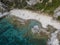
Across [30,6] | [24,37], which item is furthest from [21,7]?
[24,37]

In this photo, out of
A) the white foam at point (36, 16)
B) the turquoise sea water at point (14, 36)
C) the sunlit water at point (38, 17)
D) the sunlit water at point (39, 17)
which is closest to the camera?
the turquoise sea water at point (14, 36)

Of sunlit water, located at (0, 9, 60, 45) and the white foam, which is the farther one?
the white foam

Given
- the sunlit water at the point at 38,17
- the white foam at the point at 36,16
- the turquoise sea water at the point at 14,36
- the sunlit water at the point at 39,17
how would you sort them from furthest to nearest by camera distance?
the white foam at the point at 36,16 → the sunlit water at the point at 39,17 → the sunlit water at the point at 38,17 → the turquoise sea water at the point at 14,36

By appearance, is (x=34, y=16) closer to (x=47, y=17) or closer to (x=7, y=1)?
(x=47, y=17)

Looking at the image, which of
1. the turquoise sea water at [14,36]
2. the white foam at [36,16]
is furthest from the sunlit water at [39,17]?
the turquoise sea water at [14,36]

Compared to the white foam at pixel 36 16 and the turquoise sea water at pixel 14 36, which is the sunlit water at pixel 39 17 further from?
the turquoise sea water at pixel 14 36

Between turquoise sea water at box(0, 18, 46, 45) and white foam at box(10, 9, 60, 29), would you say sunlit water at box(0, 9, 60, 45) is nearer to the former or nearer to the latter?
white foam at box(10, 9, 60, 29)

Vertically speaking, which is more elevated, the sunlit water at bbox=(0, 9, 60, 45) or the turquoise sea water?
the sunlit water at bbox=(0, 9, 60, 45)

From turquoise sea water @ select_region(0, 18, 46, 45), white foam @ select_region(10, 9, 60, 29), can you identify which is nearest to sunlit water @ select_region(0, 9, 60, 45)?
white foam @ select_region(10, 9, 60, 29)
